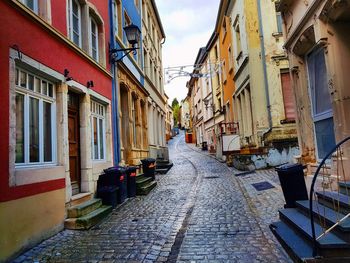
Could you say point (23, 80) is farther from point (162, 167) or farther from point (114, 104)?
point (162, 167)

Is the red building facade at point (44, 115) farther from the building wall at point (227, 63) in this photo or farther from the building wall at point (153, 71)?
the building wall at point (227, 63)

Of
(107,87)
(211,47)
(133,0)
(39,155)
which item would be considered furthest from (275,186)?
(211,47)

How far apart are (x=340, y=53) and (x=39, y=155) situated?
19.0ft

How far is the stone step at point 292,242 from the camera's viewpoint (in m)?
3.92

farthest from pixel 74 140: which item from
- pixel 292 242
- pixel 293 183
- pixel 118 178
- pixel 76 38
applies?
pixel 292 242

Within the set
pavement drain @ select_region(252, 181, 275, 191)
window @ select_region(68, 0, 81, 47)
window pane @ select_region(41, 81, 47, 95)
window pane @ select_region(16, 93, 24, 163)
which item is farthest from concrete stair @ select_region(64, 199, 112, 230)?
pavement drain @ select_region(252, 181, 275, 191)

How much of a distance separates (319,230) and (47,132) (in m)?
5.19

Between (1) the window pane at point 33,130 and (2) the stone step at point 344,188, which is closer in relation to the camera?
(2) the stone step at point 344,188

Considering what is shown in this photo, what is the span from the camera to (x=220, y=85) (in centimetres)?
2531

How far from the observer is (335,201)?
15.7ft

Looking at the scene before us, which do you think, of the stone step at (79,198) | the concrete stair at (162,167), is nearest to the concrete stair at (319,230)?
the stone step at (79,198)

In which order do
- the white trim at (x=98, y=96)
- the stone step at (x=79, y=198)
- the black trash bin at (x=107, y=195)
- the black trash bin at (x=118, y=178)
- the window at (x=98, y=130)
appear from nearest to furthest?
1. the stone step at (x=79, y=198)
2. the black trash bin at (x=107, y=195)
3. the white trim at (x=98, y=96)
4. the black trash bin at (x=118, y=178)
5. the window at (x=98, y=130)

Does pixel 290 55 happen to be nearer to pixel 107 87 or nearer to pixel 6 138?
pixel 107 87

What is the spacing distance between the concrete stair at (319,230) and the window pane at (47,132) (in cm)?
450
